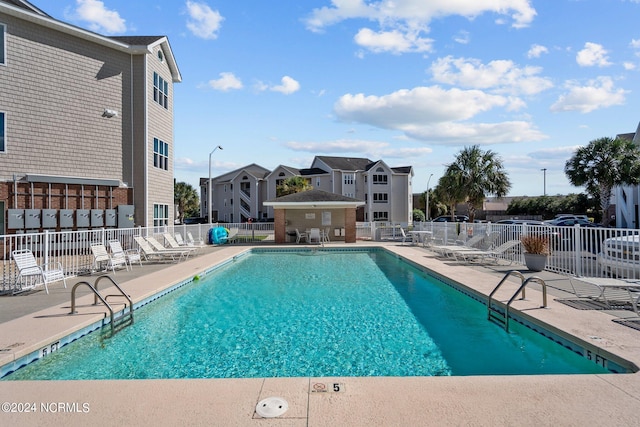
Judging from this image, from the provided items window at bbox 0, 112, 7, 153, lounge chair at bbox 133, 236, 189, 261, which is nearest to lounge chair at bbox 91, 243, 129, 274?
lounge chair at bbox 133, 236, 189, 261

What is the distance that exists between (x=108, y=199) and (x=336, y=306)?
1329 cm

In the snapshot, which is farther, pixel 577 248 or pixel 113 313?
pixel 577 248

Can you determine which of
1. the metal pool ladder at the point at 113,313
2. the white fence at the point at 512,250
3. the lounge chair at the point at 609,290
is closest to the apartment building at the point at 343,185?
the white fence at the point at 512,250

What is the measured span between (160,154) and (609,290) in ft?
62.1

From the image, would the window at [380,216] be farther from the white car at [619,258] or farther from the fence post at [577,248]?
the white car at [619,258]

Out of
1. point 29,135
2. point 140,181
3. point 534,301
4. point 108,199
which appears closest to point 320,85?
point 140,181

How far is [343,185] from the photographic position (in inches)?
1901

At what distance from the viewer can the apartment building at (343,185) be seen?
159 ft

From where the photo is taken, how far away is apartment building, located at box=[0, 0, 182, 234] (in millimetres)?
15109

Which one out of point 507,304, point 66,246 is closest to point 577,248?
point 507,304

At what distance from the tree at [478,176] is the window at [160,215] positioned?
21080 mm

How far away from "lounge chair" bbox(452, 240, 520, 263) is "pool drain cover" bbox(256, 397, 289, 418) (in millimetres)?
10749

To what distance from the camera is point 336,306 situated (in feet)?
28.2

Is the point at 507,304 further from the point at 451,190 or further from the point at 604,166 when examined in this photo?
the point at 451,190
